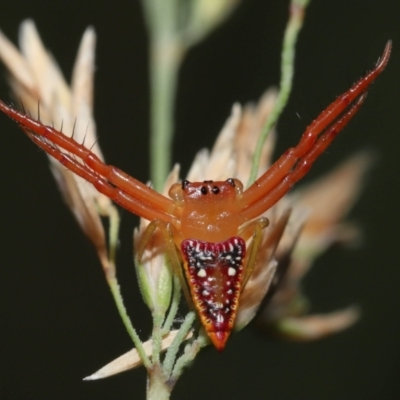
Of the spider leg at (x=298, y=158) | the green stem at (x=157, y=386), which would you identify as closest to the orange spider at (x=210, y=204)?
the spider leg at (x=298, y=158)

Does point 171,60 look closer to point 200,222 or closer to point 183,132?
point 200,222

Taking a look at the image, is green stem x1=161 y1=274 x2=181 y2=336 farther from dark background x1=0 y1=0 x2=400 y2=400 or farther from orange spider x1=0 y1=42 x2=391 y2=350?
dark background x1=0 y1=0 x2=400 y2=400

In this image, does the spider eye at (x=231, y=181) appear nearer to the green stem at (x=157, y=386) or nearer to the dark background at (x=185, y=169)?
the green stem at (x=157, y=386)

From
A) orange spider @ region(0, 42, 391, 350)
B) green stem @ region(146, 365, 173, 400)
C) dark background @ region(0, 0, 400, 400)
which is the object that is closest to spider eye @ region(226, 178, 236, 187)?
orange spider @ region(0, 42, 391, 350)

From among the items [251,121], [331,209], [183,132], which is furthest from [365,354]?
[251,121]

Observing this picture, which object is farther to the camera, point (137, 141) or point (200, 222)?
point (137, 141)

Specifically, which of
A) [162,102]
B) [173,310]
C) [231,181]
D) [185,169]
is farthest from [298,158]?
[185,169]

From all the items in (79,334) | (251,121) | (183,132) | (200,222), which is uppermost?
(183,132)
